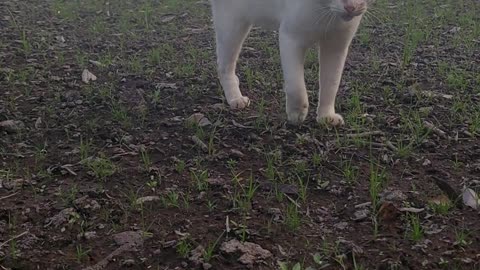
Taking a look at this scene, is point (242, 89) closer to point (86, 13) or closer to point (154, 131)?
point (154, 131)

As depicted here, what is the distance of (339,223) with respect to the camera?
8.13ft

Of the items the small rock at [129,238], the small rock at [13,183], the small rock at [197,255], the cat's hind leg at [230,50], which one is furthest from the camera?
the cat's hind leg at [230,50]

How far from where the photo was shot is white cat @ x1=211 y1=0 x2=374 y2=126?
3.00 metres

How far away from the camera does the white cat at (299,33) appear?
3.00 meters

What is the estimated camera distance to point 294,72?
321 cm

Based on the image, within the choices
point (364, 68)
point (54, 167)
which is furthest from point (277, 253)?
point (364, 68)

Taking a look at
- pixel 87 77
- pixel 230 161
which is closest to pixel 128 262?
pixel 230 161

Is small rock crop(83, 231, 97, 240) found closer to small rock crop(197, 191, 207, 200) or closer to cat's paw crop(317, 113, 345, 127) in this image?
small rock crop(197, 191, 207, 200)

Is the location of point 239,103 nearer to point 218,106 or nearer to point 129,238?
point 218,106

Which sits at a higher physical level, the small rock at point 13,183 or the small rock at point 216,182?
the small rock at point 216,182

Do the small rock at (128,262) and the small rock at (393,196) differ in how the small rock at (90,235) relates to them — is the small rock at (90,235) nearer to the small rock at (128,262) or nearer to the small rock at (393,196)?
the small rock at (128,262)

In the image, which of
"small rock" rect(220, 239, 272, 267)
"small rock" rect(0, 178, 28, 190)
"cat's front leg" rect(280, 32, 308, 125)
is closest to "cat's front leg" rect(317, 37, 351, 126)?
"cat's front leg" rect(280, 32, 308, 125)

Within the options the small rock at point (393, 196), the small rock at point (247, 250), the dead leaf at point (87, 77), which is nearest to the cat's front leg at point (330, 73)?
the small rock at point (393, 196)

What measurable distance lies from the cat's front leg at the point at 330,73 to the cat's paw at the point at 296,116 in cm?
9
